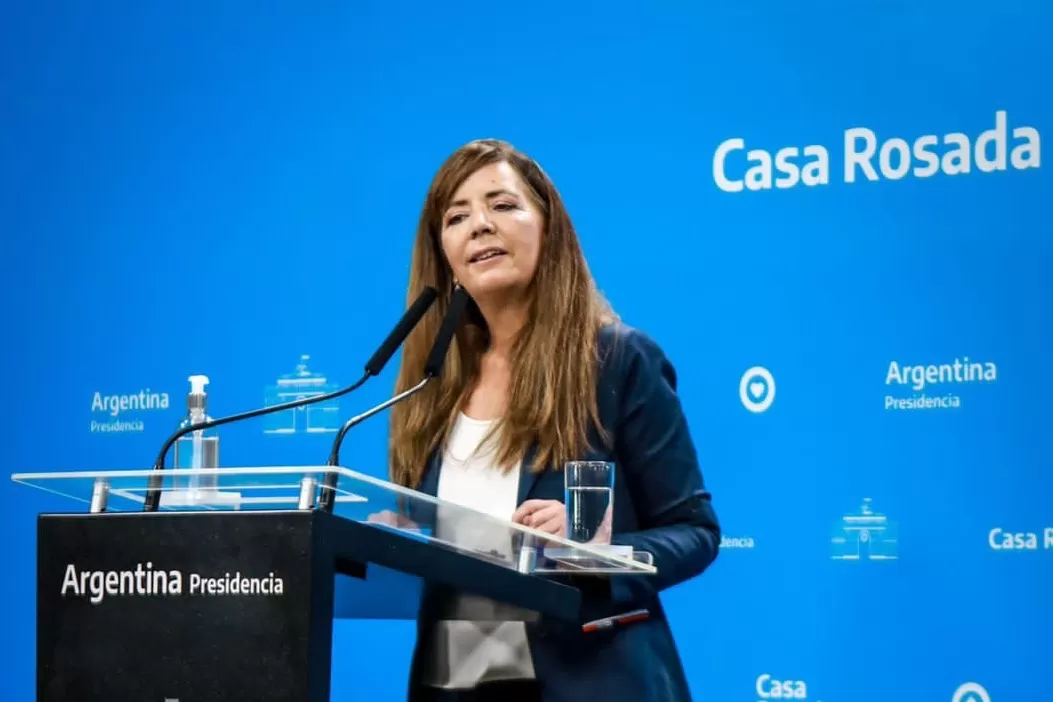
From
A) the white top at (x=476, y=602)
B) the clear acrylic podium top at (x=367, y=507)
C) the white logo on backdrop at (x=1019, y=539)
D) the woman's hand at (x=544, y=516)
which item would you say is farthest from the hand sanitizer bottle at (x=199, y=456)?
the white logo on backdrop at (x=1019, y=539)

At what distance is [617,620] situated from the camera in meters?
2.05

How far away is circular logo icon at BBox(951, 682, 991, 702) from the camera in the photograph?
318cm

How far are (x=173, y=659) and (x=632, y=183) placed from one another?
93.3 inches

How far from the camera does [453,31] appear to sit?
13.1ft

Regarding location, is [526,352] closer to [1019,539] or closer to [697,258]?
[697,258]

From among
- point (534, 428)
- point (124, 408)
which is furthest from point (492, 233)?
point (124, 408)

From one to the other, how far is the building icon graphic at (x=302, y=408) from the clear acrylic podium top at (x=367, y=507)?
A: 2.30 metres

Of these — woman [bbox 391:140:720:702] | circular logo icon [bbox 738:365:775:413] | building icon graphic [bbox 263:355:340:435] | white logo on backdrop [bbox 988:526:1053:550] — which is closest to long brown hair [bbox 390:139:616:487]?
woman [bbox 391:140:720:702]

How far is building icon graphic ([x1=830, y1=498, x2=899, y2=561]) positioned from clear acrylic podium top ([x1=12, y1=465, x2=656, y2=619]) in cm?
169

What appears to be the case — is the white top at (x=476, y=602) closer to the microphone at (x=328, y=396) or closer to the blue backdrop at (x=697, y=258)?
the microphone at (x=328, y=396)

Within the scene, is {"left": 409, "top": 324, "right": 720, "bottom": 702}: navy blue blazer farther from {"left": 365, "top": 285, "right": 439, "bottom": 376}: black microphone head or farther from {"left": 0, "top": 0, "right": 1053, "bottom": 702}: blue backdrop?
{"left": 0, "top": 0, "right": 1053, "bottom": 702}: blue backdrop

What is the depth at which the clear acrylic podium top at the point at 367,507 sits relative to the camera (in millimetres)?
1551

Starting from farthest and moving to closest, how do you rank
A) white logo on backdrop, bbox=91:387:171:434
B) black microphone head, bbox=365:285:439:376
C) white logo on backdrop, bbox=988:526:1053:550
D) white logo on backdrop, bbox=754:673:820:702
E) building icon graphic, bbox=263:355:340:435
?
1. white logo on backdrop, bbox=91:387:171:434
2. building icon graphic, bbox=263:355:340:435
3. white logo on backdrop, bbox=754:673:820:702
4. white logo on backdrop, bbox=988:526:1053:550
5. black microphone head, bbox=365:285:439:376

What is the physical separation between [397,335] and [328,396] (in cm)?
17
